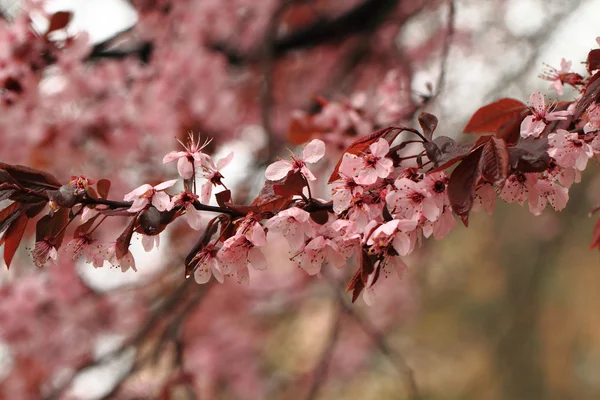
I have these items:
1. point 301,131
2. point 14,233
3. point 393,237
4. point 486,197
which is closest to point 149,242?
point 14,233

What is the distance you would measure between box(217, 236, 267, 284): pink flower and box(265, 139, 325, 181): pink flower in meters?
0.07

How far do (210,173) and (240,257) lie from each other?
0.10m

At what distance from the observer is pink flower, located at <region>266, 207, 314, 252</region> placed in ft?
1.82

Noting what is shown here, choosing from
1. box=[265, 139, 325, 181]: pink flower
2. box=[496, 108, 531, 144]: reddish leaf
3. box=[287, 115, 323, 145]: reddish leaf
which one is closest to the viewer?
box=[265, 139, 325, 181]: pink flower

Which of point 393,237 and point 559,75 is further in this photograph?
point 559,75

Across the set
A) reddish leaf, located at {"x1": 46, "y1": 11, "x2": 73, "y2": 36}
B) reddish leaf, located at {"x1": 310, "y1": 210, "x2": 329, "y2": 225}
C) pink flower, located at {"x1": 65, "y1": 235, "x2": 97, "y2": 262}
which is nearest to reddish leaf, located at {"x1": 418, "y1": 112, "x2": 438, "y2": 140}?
reddish leaf, located at {"x1": 310, "y1": 210, "x2": 329, "y2": 225}

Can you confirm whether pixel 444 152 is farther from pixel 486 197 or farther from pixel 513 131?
pixel 513 131

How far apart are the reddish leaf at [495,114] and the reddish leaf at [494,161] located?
0.78ft

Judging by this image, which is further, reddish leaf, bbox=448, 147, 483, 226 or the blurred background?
the blurred background

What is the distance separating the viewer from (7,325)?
7.19ft

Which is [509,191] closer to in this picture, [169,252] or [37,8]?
[37,8]

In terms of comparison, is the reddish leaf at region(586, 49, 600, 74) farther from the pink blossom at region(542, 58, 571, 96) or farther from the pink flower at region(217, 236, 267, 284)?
the pink flower at region(217, 236, 267, 284)

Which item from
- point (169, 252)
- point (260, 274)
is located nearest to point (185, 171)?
point (169, 252)

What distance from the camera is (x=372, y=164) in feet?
1.90
